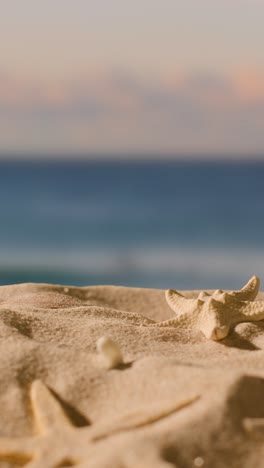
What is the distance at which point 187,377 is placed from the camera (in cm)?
139

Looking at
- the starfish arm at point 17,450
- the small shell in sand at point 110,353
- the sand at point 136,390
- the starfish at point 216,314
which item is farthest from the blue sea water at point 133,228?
the starfish arm at point 17,450

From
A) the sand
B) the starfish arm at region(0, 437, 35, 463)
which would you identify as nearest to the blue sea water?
the sand

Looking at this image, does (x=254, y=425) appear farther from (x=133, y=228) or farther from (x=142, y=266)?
(x=133, y=228)

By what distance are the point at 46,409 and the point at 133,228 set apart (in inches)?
426

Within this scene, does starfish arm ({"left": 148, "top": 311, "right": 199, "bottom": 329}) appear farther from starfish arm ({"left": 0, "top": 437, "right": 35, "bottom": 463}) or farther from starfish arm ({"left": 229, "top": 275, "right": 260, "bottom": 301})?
starfish arm ({"left": 0, "top": 437, "right": 35, "bottom": 463})

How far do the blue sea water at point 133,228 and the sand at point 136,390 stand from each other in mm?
5312

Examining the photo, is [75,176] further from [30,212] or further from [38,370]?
[38,370]

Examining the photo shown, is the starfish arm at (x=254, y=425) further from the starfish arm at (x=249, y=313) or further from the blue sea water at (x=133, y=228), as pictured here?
the blue sea water at (x=133, y=228)

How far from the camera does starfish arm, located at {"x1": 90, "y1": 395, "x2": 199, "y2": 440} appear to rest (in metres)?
1.21

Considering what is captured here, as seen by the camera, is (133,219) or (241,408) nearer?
(241,408)

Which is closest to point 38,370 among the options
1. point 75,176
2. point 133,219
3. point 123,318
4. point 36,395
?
point 36,395

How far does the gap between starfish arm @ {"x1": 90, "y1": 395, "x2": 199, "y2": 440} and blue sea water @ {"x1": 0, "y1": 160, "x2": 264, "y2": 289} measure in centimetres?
573

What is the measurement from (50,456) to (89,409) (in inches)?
7.5

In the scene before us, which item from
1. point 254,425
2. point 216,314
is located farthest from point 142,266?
point 254,425
